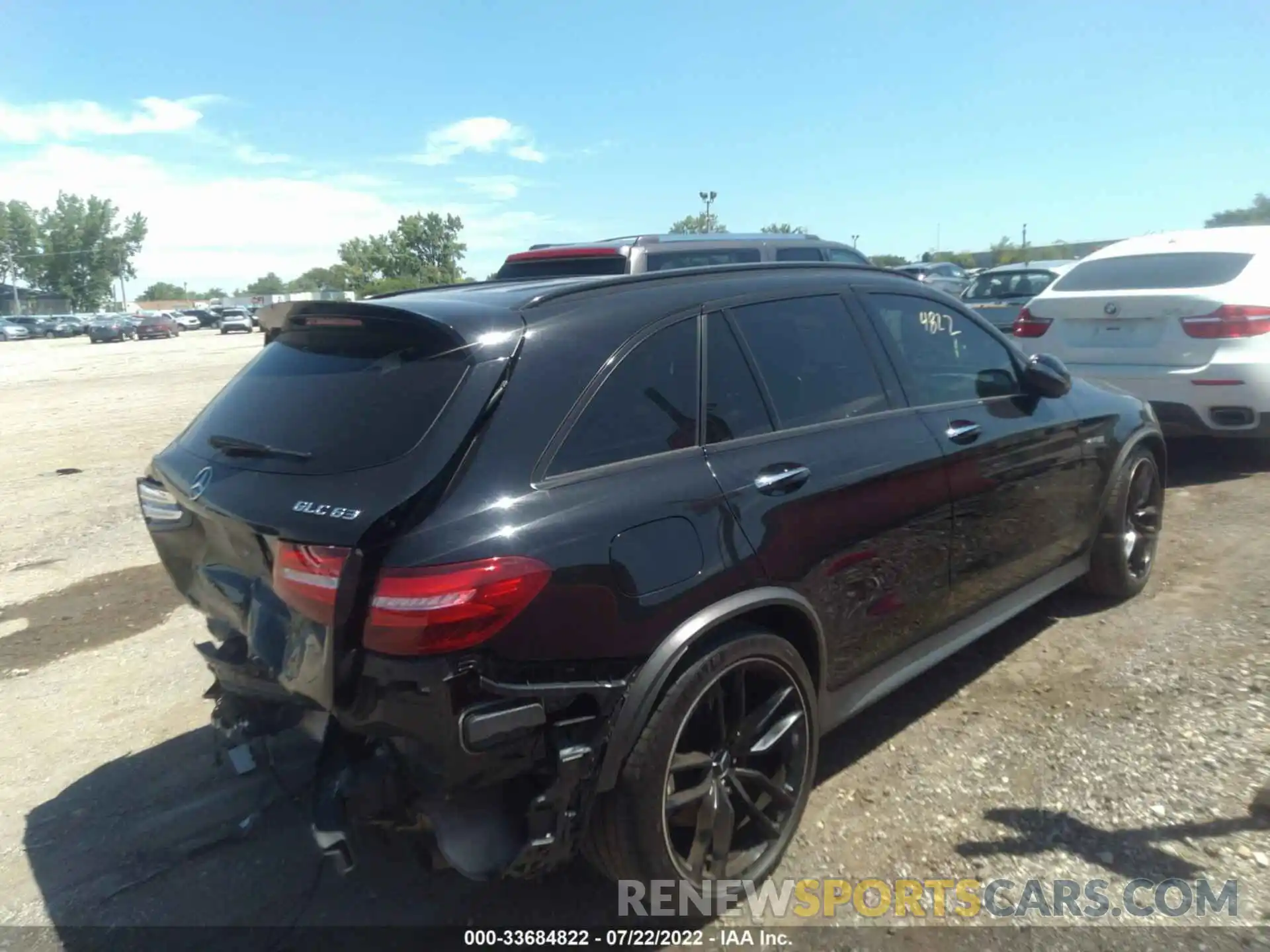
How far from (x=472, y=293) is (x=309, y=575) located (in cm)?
114

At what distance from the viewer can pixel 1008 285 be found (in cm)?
1468

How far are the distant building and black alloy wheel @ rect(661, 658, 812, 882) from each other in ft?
342

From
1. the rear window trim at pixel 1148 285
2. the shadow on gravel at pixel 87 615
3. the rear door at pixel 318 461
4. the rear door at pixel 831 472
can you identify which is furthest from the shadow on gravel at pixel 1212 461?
the shadow on gravel at pixel 87 615

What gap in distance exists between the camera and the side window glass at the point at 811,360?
125 inches

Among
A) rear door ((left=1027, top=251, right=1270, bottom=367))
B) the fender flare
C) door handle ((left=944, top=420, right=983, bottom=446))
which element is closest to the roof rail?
door handle ((left=944, top=420, right=983, bottom=446))

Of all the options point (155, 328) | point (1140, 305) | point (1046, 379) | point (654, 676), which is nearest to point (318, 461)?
point (654, 676)

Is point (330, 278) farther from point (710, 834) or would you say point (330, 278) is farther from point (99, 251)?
point (710, 834)

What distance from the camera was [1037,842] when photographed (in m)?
3.01

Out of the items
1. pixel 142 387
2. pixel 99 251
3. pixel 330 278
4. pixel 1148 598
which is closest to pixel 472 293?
pixel 1148 598

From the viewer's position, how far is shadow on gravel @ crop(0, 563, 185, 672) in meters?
4.95

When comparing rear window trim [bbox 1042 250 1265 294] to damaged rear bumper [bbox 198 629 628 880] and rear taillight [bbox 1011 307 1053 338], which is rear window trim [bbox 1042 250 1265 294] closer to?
rear taillight [bbox 1011 307 1053 338]

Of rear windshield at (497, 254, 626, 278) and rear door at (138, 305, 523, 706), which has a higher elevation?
rear windshield at (497, 254, 626, 278)

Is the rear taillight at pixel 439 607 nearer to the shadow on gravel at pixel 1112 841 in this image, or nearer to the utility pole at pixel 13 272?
the shadow on gravel at pixel 1112 841

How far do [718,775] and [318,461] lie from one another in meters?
1.41
